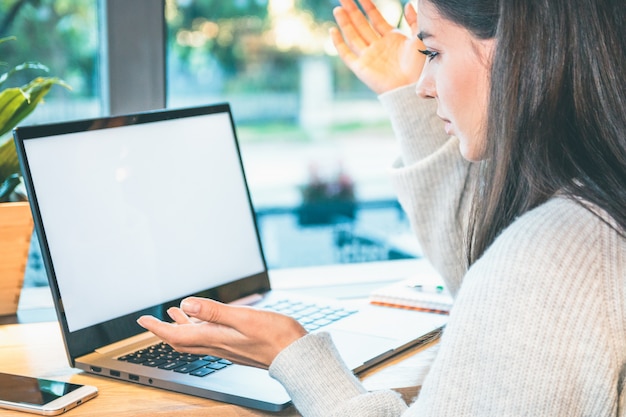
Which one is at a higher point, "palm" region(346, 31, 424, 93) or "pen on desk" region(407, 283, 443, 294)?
"palm" region(346, 31, 424, 93)

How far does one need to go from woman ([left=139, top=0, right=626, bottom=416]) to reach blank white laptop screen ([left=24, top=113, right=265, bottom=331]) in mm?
215

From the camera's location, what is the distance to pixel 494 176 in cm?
87

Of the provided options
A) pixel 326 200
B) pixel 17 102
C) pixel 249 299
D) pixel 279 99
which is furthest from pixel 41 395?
pixel 326 200

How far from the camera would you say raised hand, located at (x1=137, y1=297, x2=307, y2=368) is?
95 cm

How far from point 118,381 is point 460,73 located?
549 mm

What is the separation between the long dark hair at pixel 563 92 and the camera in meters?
0.83

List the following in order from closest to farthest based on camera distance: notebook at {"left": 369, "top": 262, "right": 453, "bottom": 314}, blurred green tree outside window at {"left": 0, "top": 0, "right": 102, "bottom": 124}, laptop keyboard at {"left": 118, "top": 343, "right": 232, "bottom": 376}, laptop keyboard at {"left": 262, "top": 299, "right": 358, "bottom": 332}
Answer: laptop keyboard at {"left": 118, "top": 343, "right": 232, "bottom": 376}
laptop keyboard at {"left": 262, "top": 299, "right": 358, "bottom": 332}
notebook at {"left": 369, "top": 262, "right": 453, "bottom": 314}
blurred green tree outside window at {"left": 0, "top": 0, "right": 102, "bottom": 124}

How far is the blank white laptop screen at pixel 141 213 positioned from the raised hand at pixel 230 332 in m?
0.21

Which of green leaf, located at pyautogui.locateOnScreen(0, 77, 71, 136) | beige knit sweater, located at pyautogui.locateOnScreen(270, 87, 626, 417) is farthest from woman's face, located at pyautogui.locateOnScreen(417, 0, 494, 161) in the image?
green leaf, located at pyautogui.locateOnScreen(0, 77, 71, 136)

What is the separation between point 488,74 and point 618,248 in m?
0.22

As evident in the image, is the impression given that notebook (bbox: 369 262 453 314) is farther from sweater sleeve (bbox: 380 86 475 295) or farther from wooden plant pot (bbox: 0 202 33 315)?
wooden plant pot (bbox: 0 202 33 315)

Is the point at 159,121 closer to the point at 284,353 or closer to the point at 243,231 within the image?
the point at 243,231

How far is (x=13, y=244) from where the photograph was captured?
4.26 ft

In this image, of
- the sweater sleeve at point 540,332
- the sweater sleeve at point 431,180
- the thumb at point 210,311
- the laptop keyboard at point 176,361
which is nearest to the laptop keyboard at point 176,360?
the laptop keyboard at point 176,361
